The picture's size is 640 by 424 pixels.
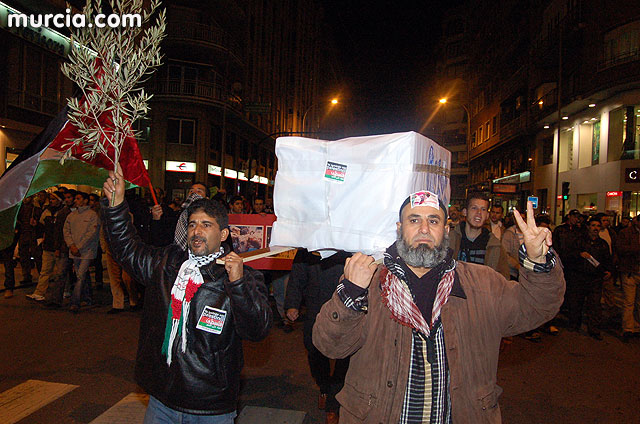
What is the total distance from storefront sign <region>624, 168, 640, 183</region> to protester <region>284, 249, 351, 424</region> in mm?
22001

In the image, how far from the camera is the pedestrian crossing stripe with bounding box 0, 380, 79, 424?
4637mm

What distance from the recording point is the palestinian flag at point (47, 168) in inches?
147

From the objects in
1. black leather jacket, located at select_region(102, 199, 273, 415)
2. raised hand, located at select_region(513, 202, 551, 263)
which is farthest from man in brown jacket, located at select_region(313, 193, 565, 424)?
black leather jacket, located at select_region(102, 199, 273, 415)

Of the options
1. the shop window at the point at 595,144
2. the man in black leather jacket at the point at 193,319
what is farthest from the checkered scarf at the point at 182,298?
the shop window at the point at 595,144

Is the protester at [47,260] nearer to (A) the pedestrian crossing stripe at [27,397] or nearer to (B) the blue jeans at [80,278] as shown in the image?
(B) the blue jeans at [80,278]

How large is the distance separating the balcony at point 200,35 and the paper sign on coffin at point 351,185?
28187 mm

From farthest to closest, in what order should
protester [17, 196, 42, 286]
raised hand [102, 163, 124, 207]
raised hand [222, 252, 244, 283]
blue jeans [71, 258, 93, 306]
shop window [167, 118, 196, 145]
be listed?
shop window [167, 118, 196, 145]
protester [17, 196, 42, 286]
blue jeans [71, 258, 93, 306]
raised hand [102, 163, 124, 207]
raised hand [222, 252, 244, 283]

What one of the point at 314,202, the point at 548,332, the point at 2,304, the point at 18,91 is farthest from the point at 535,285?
the point at 18,91

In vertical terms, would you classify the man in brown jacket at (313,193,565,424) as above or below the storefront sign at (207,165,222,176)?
below

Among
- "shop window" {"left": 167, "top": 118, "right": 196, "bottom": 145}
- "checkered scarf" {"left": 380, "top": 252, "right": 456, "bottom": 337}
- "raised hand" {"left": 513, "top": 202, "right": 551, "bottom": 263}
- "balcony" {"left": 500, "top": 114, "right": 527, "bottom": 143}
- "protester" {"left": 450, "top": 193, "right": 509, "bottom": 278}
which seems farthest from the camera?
"balcony" {"left": 500, "top": 114, "right": 527, "bottom": 143}

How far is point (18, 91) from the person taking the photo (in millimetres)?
18719

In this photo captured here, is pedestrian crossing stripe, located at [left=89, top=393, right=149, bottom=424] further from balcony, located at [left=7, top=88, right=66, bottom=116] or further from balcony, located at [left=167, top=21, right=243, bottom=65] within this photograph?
balcony, located at [left=167, top=21, right=243, bottom=65]

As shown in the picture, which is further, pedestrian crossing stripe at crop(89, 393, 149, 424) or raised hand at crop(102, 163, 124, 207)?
pedestrian crossing stripe at crop(89, 393, 149, 424)

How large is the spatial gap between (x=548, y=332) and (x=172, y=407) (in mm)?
7586
